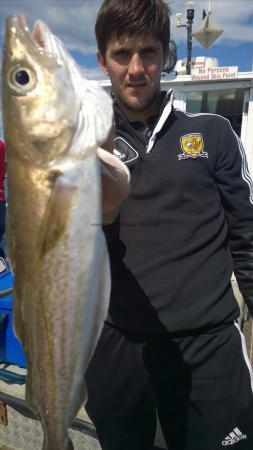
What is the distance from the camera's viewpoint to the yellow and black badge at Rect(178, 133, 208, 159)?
238cm

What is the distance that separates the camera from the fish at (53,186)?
1.42 metres

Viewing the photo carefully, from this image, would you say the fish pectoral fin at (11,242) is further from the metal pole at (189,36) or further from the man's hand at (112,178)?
the metal pole at (189,36)

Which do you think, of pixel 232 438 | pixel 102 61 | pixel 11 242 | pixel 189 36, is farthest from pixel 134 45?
pixel 189 36

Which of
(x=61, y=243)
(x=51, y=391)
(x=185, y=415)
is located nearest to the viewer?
(x=61, y=243)

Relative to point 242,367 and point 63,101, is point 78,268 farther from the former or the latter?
point 242,367

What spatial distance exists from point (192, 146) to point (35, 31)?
3.97 ft

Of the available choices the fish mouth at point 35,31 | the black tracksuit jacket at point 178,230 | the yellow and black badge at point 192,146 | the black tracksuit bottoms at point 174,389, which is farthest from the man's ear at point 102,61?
the black tracksuit bottoms at point 174,389

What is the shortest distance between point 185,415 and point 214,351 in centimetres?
40

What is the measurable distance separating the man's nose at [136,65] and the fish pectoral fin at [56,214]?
3.67 ft

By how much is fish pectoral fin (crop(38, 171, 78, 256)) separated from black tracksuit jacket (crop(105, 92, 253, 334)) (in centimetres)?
94

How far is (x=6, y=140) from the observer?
4.78 feet

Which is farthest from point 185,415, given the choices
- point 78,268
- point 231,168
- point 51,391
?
point 231,168

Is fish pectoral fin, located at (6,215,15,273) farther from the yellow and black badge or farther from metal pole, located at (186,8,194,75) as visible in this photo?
metal pole, located at (186,8,194,75)

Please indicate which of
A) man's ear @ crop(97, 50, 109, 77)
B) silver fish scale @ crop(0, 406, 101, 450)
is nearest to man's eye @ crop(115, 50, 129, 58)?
man's ear @ crop(97, 50, 109, 77)
